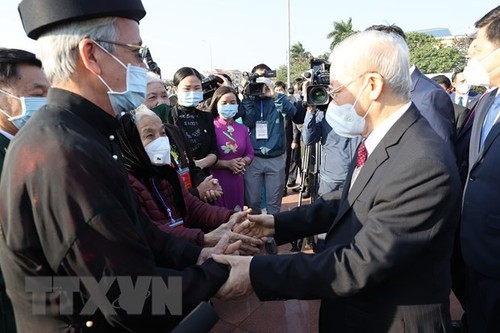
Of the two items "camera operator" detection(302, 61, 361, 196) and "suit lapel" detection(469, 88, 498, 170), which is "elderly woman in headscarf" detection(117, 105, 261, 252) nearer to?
"suit lapel" detection(469, 88, 498, 170)

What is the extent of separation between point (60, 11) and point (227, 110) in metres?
3.16

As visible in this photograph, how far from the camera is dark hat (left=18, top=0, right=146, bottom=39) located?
114 centimetres

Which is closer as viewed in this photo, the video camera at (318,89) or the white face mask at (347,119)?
the white face mask at (347,119)

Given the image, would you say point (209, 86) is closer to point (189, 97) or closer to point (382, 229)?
point (189, 97)

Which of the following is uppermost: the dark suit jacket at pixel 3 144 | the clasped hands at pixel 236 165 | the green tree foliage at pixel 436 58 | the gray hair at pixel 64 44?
the gray hair at pixel 64 44

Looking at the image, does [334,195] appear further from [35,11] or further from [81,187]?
[35,11]

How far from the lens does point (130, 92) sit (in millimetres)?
1354

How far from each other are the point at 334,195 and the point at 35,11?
5.34ft

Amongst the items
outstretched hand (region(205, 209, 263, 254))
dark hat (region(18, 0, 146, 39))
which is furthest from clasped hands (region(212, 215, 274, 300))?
dark hat (region(18, 0, 146, 39))

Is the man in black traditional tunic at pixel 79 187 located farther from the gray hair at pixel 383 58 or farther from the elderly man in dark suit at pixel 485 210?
the elderly man in dark suit at pixel 485 210

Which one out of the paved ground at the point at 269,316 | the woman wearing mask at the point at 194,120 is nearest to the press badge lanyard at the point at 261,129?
the woman wearing mask at the point at 194,120

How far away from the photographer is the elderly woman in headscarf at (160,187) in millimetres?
2127

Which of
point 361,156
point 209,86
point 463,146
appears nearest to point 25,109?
point 361,156

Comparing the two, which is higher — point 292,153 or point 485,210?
point 485,210
